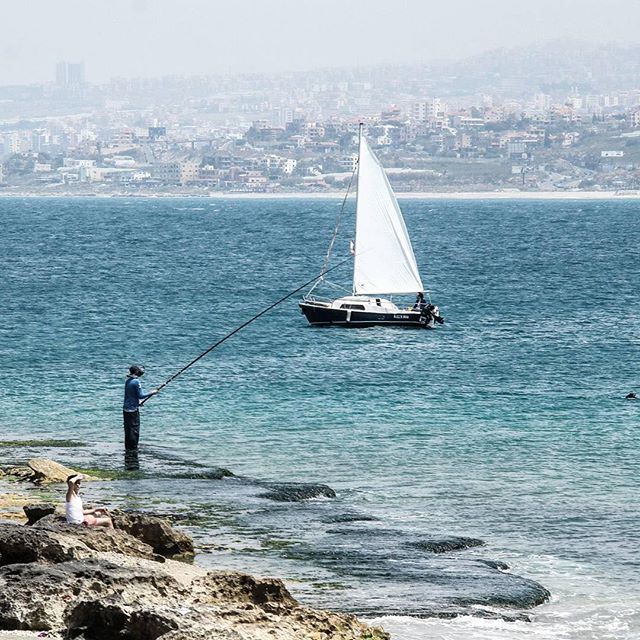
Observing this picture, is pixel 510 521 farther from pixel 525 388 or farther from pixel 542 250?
pixel 542 250

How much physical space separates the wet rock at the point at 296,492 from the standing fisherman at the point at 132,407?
13.8 feet

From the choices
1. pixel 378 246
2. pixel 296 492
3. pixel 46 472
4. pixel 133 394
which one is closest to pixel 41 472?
pixel 46 472

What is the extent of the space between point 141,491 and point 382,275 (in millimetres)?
40164

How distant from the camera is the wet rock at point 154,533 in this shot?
20375mm

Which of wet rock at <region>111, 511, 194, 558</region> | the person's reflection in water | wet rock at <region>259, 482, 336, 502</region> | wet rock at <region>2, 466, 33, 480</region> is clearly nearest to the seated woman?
wet rock at <region>111, 511, 194, 558</region>

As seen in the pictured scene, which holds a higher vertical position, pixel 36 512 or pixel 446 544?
pixel 36 512

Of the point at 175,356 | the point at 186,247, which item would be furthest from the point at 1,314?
the point at 186,247

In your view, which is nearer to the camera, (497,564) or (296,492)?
(497,564)

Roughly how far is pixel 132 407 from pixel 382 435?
6.71m

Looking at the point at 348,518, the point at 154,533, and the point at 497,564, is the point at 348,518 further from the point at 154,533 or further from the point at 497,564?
the point at 154,533

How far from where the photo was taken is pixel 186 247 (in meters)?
126

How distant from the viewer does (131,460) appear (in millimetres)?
30281

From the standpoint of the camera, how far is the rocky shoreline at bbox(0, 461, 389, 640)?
14.6m

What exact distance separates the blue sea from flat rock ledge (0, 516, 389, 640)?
8.60 feet
